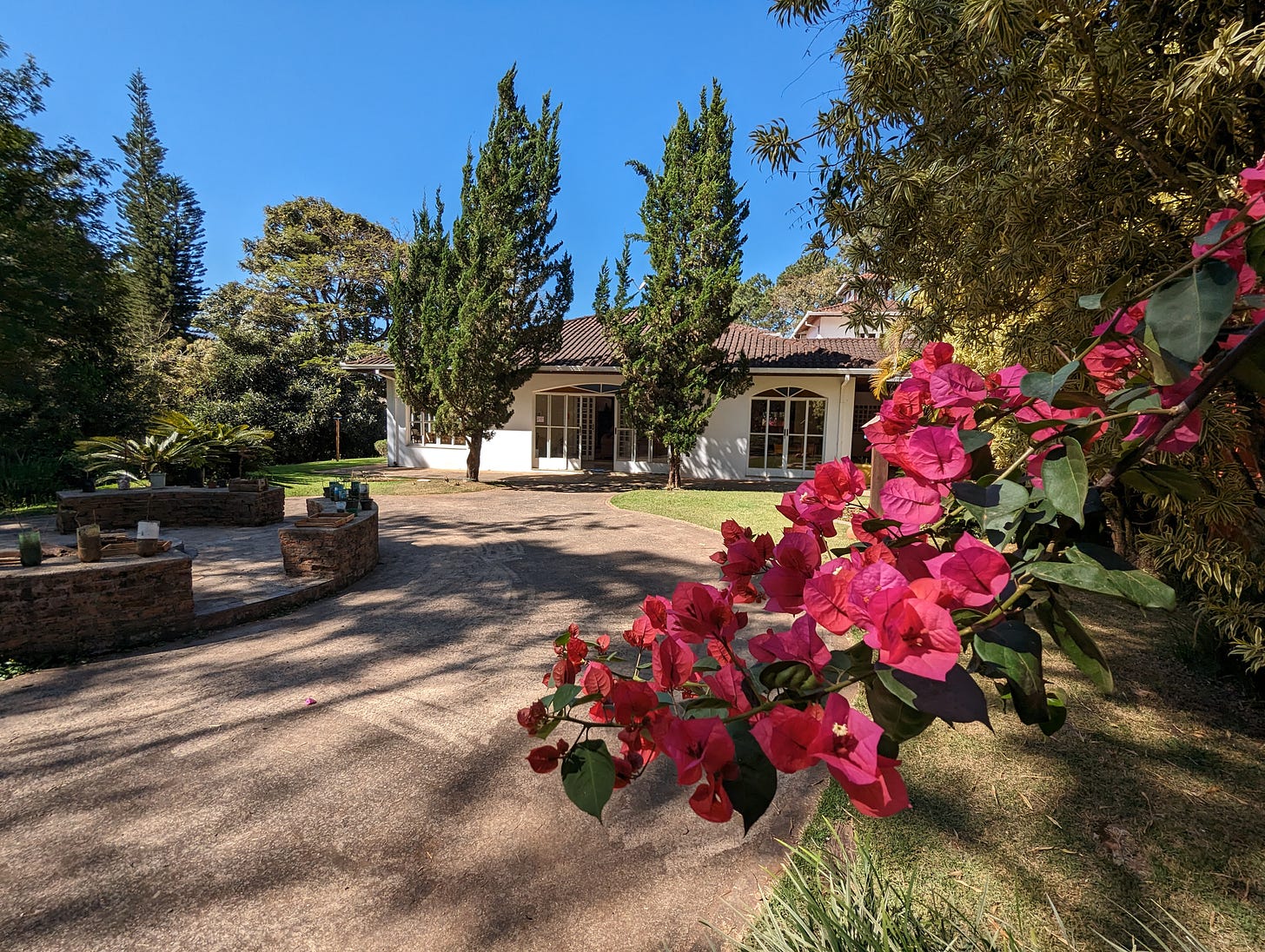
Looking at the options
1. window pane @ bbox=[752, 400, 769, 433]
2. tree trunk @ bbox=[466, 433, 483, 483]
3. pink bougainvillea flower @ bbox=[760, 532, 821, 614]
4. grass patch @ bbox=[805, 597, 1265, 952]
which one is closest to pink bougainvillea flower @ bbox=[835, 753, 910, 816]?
pink bougainvillea flower @ bbox=[760, 532, 821, 614]

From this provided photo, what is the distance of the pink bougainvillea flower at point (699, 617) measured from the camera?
0.84 m

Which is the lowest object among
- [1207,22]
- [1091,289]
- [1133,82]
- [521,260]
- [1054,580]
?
[1054,580]

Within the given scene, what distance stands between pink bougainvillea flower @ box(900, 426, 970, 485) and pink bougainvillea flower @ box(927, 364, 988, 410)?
93 mm

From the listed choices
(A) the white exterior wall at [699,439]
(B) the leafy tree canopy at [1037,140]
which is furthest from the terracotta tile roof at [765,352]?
(B) the leafy tree canopy at [1037,140]

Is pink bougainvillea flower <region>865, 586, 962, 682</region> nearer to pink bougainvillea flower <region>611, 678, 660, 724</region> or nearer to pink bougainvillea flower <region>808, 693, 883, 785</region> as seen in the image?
pink bougainvillea flower <region>808, 693, 883, 785</region>

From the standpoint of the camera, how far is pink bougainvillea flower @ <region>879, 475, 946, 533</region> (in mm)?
715

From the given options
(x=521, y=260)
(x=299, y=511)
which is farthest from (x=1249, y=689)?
(x=521, y=260)

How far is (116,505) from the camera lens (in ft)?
27.8

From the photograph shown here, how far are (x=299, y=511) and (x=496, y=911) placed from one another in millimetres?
10224

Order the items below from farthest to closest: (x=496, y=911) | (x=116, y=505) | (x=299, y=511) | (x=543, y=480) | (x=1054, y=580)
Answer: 1. (x=543, y=480)
2. (x=299, y=511)
3. (x=116, y=505)
4. (x=496, y=911)
5. (x=1054, y=580)

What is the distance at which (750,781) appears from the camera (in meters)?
0.67

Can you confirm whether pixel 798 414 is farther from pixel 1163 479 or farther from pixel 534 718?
pixel 534 718

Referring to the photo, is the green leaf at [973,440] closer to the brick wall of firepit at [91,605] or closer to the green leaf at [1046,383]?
the green leaf at [1046,383]

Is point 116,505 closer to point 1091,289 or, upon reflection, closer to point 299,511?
point 299,511
